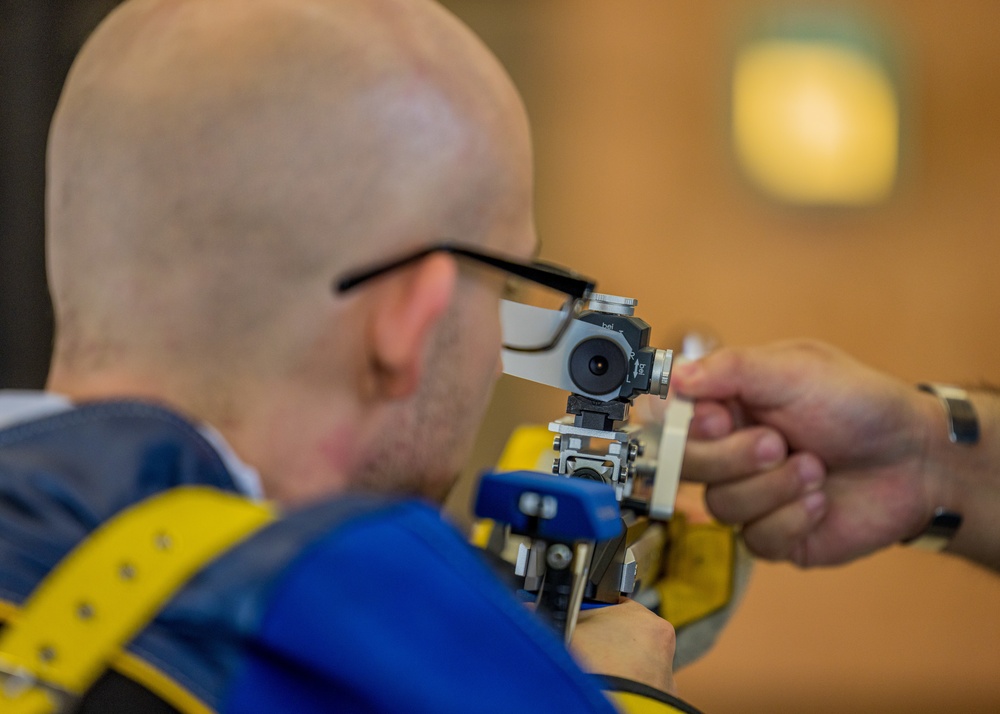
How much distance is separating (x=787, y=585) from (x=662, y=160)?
133cm

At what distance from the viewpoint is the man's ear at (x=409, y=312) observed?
675 mm

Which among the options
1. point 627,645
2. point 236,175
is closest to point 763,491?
point 627,645

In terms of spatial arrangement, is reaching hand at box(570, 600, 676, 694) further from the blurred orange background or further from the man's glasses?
the blurred orange background

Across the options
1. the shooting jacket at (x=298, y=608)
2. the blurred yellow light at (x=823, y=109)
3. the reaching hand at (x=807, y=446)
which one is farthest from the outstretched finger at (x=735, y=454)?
the blurred yellow light at (x=823, y=109)

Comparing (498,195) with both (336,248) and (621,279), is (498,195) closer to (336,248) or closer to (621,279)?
(336,248)

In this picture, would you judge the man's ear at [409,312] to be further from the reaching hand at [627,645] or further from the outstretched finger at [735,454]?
the outstretched finger at [735,454]

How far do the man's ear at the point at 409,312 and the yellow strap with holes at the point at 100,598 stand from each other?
0.66ft

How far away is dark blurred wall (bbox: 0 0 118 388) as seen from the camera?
230cm

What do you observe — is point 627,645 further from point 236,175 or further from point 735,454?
point 735,454

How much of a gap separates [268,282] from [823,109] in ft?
8.72

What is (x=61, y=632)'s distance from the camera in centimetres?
48

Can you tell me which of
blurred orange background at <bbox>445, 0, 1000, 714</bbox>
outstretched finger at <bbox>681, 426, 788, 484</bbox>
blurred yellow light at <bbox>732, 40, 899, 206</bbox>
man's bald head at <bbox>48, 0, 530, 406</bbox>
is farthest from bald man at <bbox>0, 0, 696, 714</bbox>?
blurred yellow light at <bbox>732, 40, 899, 206</bbox>

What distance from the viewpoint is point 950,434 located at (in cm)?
146

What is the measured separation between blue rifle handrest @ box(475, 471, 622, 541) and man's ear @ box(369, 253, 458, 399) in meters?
0.10
